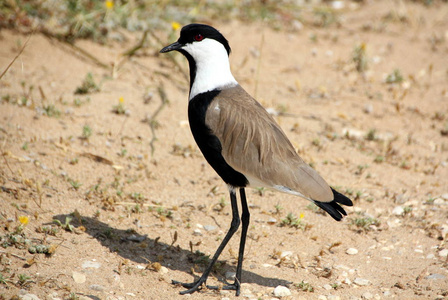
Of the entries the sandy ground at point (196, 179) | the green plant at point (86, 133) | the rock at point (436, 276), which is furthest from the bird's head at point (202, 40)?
the rock at point (436, 276)

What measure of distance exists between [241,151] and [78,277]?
1.56 meters

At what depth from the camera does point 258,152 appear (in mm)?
4152

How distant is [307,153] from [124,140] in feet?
7.01

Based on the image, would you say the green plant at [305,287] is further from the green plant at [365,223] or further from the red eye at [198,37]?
the red eye at [198,37]

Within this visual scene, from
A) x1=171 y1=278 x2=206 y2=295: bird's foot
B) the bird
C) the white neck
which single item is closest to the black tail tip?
the bird

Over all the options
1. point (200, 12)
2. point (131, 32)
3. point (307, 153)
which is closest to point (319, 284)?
point (307, 153)

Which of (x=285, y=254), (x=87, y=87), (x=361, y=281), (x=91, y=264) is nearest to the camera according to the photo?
(x=91, y=264)

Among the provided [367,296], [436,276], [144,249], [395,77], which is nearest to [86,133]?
[144,249]

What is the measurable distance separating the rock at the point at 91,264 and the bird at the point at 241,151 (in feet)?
2.02

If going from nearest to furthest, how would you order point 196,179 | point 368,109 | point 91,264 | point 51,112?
1. point 91,264
2. point 196,179
3. point 51,112
4. point 368,109

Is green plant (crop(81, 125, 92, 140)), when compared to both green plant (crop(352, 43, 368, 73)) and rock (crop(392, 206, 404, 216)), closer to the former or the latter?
rock (crop(392, 206, 404, 216))

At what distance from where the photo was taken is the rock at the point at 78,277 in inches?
146

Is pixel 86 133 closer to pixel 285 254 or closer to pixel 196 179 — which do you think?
pixel 196 179

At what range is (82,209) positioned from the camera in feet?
15.4
